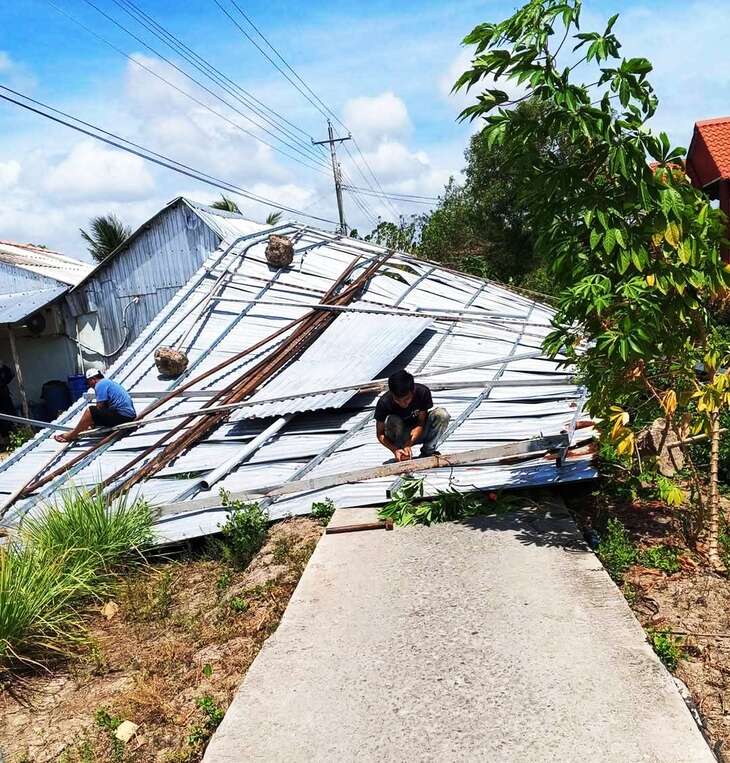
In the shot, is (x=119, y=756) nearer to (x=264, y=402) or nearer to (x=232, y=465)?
(x=232, y=465)

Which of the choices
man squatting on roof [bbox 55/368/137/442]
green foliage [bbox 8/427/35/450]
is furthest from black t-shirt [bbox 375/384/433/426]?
green foliage [bbox 8/427/35/450]

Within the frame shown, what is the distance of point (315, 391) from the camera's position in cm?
817

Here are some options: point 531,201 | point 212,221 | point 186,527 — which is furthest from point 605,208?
point 212,221

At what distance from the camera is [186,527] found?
6020mm

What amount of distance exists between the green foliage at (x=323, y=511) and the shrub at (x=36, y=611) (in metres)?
1.81

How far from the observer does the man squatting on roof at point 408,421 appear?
639cm

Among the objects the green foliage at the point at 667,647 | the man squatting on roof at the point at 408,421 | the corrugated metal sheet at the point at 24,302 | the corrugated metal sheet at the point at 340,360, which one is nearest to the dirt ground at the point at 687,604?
the green foliage at the point at 667,647

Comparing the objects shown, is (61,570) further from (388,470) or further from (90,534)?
(388,470)

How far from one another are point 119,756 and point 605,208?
12.5ft

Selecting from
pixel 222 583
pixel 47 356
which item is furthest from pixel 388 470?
pixel 47 356

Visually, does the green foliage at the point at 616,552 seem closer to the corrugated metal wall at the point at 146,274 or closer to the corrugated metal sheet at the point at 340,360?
the corrugated metal sheet at the point at 340,360

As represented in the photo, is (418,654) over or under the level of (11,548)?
under

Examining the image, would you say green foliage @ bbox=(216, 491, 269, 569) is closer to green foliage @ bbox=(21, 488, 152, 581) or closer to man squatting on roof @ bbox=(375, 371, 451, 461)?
green foliage @ bbox=(21, 488, 152, 581)

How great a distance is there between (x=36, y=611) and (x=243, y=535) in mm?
1704
